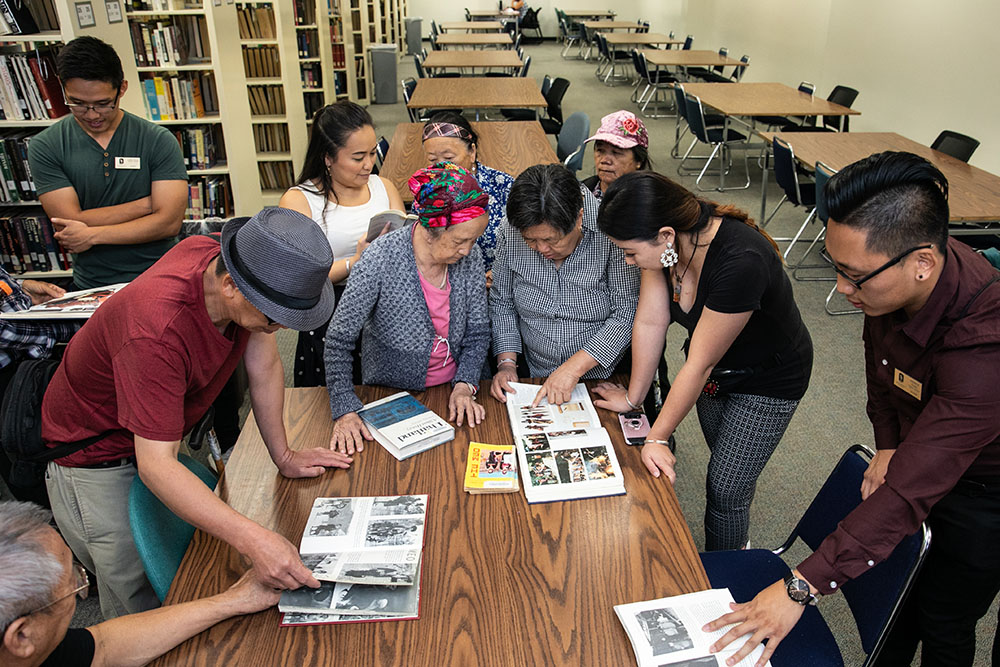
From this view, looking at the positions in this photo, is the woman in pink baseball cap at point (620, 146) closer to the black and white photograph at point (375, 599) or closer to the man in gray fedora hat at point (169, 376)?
the man in gray fedora hat at point (169, 376)

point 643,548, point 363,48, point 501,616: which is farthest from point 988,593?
point 363,48

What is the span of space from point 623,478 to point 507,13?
17798 mm

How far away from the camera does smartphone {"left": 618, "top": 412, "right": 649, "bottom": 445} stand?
192cm

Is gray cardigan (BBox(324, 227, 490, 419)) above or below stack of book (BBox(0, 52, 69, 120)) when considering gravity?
below

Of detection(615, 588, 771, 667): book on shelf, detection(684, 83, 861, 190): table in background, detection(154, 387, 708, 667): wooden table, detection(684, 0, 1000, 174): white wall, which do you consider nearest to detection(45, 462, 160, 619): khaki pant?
detection(154, 387, 708, 667): wooden table

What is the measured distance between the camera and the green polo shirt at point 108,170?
9.11 feet

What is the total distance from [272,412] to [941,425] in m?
1.59

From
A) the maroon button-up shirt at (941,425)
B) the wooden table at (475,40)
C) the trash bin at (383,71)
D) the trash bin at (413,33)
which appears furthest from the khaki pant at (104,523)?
the trash bin at (413,33)

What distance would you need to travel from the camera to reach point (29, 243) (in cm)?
396

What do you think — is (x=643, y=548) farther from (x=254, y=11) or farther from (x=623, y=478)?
(x=254, y=11)

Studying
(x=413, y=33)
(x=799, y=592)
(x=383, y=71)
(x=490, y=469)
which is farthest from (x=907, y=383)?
(x=413, y=33)

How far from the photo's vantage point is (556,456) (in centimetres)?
184

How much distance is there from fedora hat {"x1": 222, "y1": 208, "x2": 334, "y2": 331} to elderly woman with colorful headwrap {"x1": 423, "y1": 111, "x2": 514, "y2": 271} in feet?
4.95

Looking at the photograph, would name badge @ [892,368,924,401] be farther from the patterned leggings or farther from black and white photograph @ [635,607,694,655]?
black and white photograph @ [635,607,694,655]
